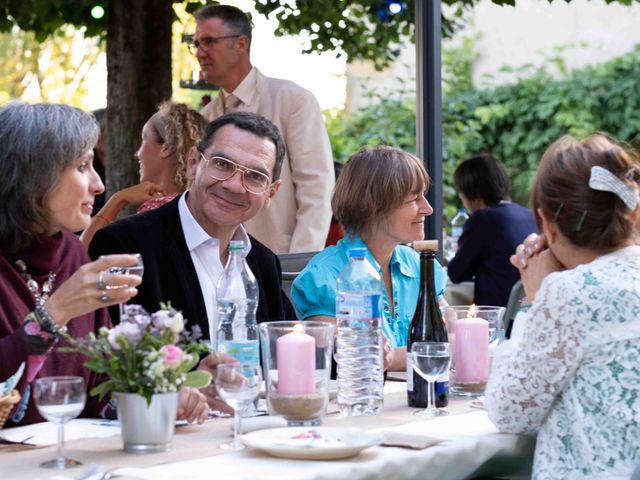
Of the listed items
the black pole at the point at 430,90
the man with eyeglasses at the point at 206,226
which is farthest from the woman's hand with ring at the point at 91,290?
the black pole at the point at 430,90

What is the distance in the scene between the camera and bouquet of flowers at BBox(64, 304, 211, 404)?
213 cm

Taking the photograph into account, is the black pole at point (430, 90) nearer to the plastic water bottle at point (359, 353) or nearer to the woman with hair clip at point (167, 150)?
the woman with hair clip at point (167, 150)

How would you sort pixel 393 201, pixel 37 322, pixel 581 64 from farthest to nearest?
pixel 581 64, pixel 393 201, pixel 37 322

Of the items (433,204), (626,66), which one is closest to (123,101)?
(433,204)

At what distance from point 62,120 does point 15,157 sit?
0.14 meters

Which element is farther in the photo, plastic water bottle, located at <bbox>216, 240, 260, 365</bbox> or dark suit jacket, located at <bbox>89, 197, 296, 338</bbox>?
dark suit jacket, located at <bbox>89, 197, 296, 338</bbox>

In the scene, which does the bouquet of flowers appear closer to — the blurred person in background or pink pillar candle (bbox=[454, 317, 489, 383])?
pink pillar candle (bbox=[454, 317, 489, 383])

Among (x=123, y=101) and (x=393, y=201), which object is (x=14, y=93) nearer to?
(x=123, y=101)

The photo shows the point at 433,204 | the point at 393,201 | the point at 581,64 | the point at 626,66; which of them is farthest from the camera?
the point at 581,64

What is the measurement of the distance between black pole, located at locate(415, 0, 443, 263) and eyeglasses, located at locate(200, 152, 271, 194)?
2.37 metres

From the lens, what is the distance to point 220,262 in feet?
10.7

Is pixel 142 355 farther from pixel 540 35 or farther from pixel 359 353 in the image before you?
pixel 540 35

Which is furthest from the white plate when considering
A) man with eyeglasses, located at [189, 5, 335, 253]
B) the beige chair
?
man with eyeglasses, located at [189, 5, 335, 253]

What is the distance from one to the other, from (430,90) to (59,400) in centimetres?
375
